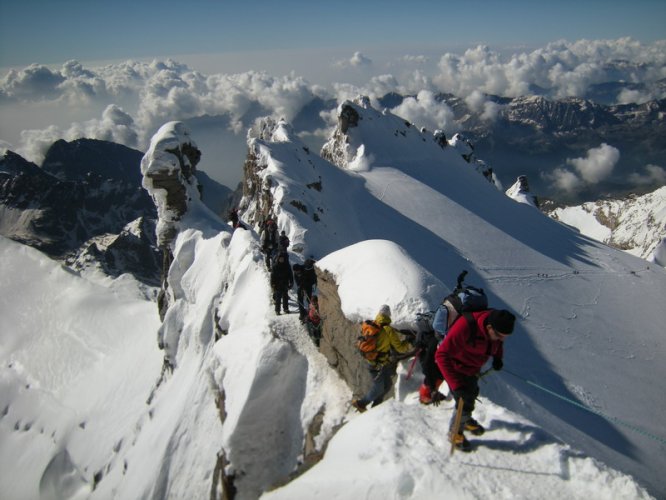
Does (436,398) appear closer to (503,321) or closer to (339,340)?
(503,321)

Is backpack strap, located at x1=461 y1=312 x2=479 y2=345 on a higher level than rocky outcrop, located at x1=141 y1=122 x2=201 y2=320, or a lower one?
higher

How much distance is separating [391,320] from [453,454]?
118 inches

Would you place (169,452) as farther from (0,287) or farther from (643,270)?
(0,287)

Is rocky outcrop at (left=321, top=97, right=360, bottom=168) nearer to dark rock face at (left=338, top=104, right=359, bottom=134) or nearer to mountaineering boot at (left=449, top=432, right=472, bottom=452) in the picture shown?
dark rock face at (left=338, top=104, right=359, bottom=134)

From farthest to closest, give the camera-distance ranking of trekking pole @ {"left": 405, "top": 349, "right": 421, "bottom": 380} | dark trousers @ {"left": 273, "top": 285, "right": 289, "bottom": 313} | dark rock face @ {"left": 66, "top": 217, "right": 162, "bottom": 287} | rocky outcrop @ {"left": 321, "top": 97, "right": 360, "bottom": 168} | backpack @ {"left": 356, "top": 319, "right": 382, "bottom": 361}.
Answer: dark rock face @ {"left": 66, "top": 217, "right": 162, "bottom": 287}, rocky outcrop @ {"left": 321, "top": 97, "right": 360, "bottom": 168}, dark trousers @ {"left": 273, "top": 285, "right": 289, "bottom": 313}, backpack @ {"left": 356, "top": 319, "right": 382, "bottom": 361}, trekking pole @ {"left": 405, "top": 349, "right": 421, "bottom": 380}

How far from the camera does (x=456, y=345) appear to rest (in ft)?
19.5

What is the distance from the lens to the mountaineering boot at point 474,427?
636 cm

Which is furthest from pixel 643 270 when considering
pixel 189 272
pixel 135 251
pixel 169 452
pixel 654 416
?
pixel 135 251

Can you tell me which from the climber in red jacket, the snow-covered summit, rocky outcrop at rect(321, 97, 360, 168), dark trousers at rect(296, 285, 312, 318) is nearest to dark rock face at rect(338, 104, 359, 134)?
rocky outcrop at rect(321, 97, 360, 168)

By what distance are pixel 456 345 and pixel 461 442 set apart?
154 centimetres

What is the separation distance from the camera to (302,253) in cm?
2912

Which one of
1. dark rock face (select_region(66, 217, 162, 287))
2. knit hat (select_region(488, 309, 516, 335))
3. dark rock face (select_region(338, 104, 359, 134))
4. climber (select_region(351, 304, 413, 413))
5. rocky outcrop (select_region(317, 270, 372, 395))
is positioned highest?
knit hat (select_region(488, 309, 516, 335))

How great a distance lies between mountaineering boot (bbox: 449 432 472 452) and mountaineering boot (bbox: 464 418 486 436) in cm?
24

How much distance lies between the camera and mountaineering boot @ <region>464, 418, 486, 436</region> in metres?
6.36
